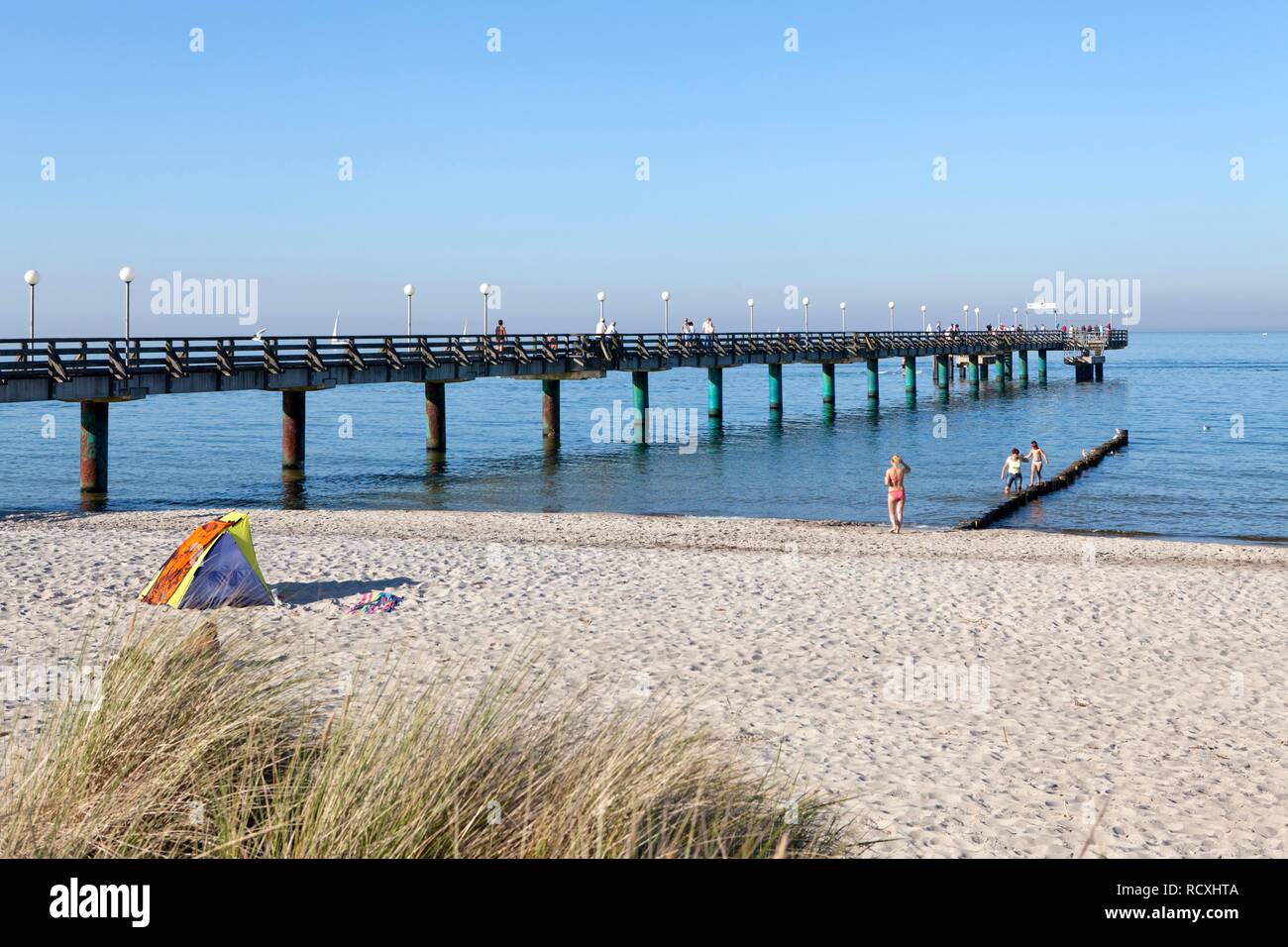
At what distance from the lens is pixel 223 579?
12.3 metres

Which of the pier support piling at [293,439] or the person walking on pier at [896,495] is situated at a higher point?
the pier support piling at [293,439]

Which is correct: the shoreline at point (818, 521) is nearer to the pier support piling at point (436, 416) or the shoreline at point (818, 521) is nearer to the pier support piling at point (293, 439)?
the pier support piling at point (293, 439)

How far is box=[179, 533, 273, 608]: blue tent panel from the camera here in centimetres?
1223

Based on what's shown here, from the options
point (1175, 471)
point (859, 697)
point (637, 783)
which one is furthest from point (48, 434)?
point (637, 783)

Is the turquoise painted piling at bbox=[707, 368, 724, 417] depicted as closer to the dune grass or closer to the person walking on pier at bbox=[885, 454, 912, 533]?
Answer: the person walking on pier at bbox=[885, 454, 912, 533]

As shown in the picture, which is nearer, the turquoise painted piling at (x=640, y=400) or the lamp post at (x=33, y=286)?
the lamp post at (x=33, y=286)

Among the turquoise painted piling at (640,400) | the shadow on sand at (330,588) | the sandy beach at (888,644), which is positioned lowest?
the sandy beach at (888,644)

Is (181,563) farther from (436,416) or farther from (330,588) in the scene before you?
(436,416)

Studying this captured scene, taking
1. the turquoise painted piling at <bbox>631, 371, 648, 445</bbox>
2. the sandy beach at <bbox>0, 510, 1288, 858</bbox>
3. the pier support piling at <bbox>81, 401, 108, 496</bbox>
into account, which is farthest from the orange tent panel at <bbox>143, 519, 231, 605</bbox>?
the turquoise painted piling at <bbox>631, 371, 648, 445</bbox>

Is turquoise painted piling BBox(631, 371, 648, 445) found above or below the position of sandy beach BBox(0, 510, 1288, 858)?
above

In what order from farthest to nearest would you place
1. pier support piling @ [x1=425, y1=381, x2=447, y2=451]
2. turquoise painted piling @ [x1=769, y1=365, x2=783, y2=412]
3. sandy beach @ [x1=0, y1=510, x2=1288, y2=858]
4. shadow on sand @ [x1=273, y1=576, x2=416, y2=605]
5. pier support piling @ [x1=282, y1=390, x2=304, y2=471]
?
1. turquoise painted piling @ [x1=769, y1=365, x2=783, y2=412]
2. pier support piling @ [x1=425, y1=381, x2=447, y2=451]
3. pier support piling @ [x1=282, y1=390, x2=304, y2=471]
4. shadow on sand @ [x1=273, y1=576, x2=416, y2=605]
5. sandy beach @ [x1=0, y1=510, x2=1288, y2=858]

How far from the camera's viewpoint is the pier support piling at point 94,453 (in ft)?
89.6

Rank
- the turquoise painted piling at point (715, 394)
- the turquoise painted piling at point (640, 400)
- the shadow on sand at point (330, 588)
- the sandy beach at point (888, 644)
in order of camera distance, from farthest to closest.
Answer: the turquoise painted piling at point (715, 394)
the turquoise painted piling at point (640, 400)
the shadow on sand at point (330, 588)
the sandy beach at point (888, 644)

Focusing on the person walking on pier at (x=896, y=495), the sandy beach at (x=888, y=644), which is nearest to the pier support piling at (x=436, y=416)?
A: the sandy beach at (x=888, y=644)
